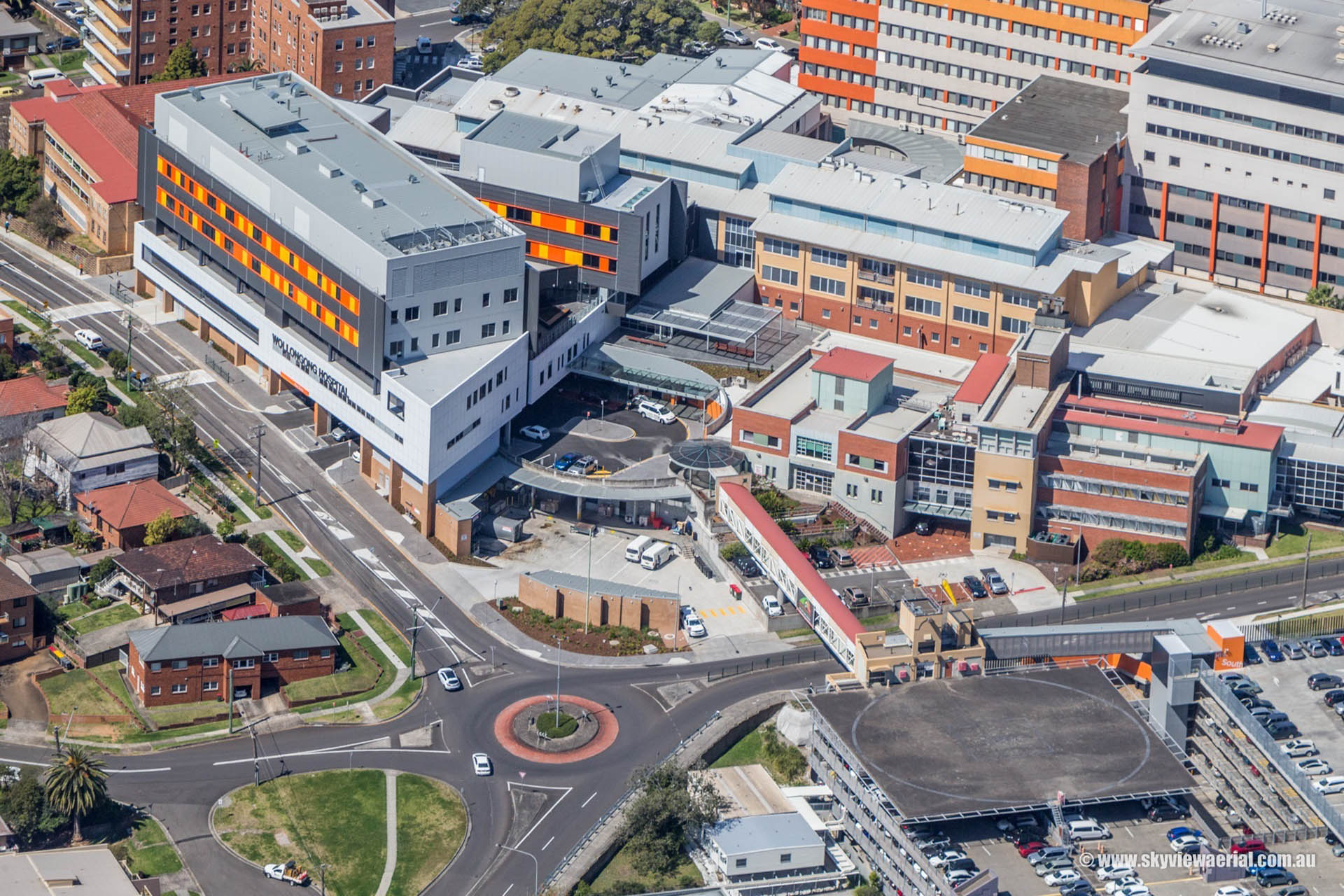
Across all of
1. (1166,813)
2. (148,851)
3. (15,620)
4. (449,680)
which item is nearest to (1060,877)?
(1166,813)

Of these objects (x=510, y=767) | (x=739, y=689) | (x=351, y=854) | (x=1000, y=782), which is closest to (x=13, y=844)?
(x=351, y=854)

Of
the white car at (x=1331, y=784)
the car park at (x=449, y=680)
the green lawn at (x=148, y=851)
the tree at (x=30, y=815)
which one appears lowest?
the green lawn at (x=148, y=851)

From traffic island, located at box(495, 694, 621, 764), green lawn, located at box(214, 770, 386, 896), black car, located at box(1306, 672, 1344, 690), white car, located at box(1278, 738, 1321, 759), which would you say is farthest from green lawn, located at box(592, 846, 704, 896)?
black car, located at box(1306, 672, 1344, 690)

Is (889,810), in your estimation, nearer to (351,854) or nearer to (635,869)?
(635,869)

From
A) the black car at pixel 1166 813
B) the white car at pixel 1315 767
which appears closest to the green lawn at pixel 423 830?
the black car at pixel 1166 813

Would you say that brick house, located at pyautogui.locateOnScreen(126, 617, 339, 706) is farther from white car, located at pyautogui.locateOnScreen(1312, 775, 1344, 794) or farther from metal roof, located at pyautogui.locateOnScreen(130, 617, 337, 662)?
white car, located at pyautogui.locateOnScreen(1312, 775, 1344, 794)

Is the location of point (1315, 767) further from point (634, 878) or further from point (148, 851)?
point (148, 851)

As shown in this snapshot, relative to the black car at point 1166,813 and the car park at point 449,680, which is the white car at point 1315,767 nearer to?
the black car at point 1166,813
